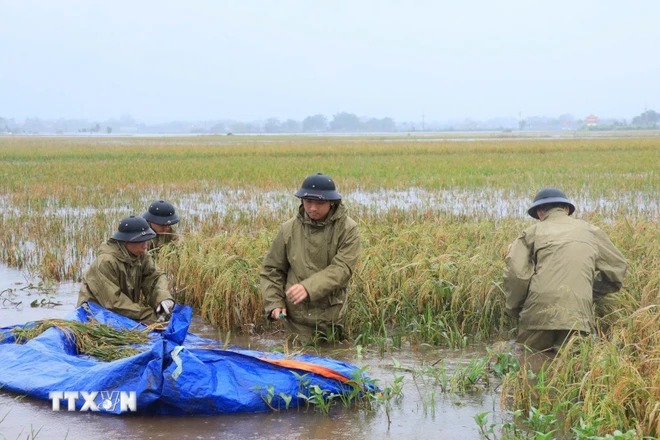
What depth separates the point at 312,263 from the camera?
545cm

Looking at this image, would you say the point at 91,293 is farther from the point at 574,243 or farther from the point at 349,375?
the point at 574,243

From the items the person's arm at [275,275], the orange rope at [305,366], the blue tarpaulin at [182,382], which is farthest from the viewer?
the person's arm at [275,275]

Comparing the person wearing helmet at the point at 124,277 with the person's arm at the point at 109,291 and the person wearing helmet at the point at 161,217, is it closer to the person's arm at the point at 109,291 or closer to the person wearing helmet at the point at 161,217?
the person's arm at the point at 109,291

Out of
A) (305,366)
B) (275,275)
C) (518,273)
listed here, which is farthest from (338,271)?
(518,273)

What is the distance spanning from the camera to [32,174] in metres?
20.6

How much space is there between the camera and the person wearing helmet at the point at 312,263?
522 cm

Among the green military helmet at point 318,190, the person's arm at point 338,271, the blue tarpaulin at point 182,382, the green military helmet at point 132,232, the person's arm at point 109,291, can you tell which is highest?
the green military helmet at point 318,190

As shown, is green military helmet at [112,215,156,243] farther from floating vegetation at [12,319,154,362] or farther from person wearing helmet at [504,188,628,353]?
person wearing helmet at [504,188,628,353]

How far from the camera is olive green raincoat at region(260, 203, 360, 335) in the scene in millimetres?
5336

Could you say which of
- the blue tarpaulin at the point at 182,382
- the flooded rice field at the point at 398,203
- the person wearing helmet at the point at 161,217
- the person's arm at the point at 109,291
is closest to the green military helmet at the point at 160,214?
the person wearing helmet at the point at 161,217

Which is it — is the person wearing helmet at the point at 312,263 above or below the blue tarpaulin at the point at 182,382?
above

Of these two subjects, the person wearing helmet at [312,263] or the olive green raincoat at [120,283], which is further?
the olive green raincoat at [120,283]

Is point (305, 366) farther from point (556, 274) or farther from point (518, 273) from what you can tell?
point (556, 274)

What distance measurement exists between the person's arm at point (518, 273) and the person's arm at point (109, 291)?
255 cm
